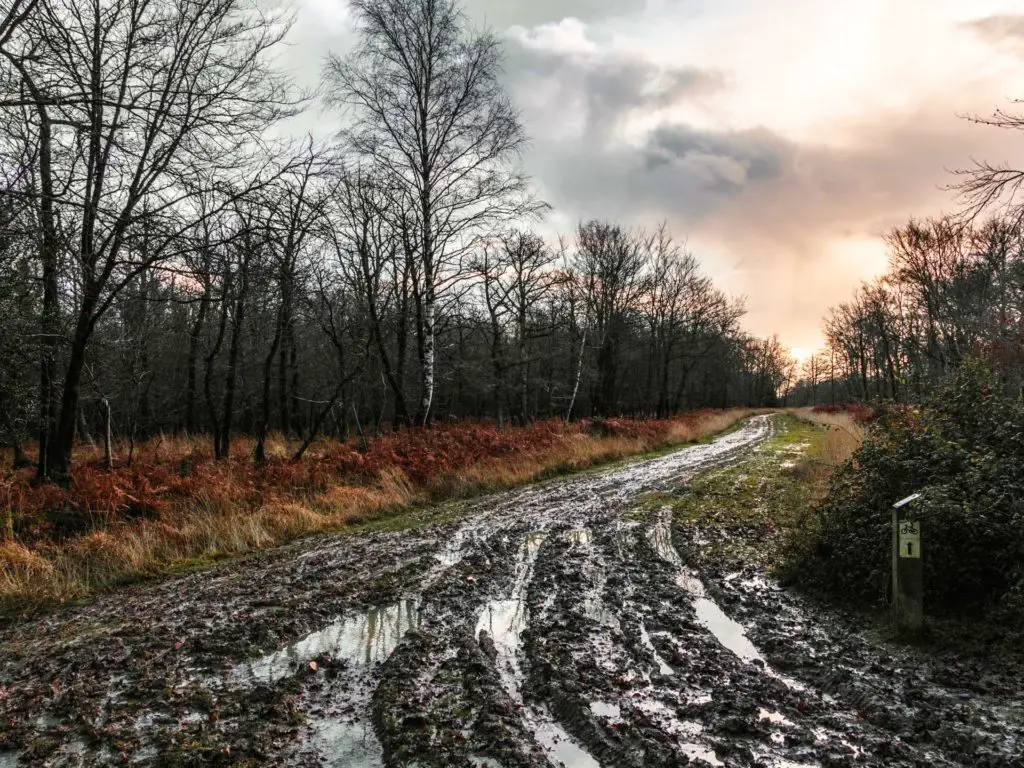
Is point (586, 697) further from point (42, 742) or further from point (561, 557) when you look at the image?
point (561, 557)

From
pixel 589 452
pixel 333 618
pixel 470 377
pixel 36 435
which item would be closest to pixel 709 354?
pixel 470 377

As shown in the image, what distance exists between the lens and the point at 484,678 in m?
3.91

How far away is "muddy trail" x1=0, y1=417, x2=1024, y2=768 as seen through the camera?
10.1ft

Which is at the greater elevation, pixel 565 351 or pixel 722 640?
pixel 565 351

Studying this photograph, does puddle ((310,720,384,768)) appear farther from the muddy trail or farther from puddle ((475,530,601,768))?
puddle ((475,530,601,768))

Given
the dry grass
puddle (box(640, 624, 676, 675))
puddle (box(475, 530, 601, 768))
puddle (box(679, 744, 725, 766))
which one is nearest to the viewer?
puddle (box(679, 744, 725, 766))

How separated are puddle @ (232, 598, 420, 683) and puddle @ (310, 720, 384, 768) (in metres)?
0.82

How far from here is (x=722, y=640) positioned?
4.56m

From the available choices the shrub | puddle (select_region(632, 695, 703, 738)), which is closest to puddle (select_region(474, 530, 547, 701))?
puddle (select_region(632, 695, 703, 738))

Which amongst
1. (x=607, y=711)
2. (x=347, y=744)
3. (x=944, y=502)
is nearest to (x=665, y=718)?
(x=607, y=711)

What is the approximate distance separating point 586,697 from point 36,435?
16.5 m

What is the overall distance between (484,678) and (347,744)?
1.00m

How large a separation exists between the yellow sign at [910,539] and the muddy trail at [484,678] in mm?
703

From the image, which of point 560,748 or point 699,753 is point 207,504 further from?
point 699,753
